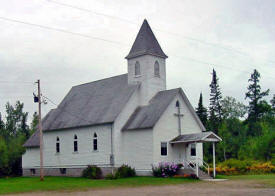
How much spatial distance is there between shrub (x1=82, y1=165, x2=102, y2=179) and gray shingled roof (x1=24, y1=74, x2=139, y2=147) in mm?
4372

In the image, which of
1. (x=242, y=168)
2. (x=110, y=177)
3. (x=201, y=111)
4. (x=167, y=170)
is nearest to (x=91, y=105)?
(x=110, y=177)

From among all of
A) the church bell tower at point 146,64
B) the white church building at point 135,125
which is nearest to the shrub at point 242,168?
the white church building at point 135,125

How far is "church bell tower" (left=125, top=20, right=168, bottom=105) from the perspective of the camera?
47.2 m

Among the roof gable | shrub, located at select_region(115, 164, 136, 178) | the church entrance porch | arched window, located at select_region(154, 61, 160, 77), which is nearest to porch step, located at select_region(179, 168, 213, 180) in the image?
the church entrance porch

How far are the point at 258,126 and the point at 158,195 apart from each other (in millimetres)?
68981

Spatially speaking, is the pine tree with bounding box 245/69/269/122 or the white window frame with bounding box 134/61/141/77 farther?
the pine tree with bounding box 245/69/269/122

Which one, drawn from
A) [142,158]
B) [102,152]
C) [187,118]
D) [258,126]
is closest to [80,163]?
[102,152]

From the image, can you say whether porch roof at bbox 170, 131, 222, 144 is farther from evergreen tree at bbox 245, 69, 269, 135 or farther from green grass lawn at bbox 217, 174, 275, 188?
evergreen tree at bbox 245, 69, 269, 135

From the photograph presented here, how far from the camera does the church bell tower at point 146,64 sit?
4716 centimetres

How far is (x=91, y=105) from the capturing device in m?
50.8

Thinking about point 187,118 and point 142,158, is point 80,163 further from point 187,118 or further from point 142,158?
point 187,118

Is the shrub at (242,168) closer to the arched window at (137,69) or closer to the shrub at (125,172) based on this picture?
the shrub at (125,172)

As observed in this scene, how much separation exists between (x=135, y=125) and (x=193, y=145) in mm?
6468

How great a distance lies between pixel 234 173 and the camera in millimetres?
48250
